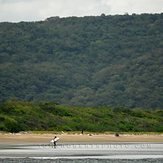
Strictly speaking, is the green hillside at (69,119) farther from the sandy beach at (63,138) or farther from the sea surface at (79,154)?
the sea surface at (79,154)

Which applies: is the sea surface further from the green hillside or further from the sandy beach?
the green hillside

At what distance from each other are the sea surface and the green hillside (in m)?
23.8

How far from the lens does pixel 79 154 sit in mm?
58375

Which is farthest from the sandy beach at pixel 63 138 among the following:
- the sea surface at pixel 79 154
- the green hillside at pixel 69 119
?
the sea surface at pixel 79 154

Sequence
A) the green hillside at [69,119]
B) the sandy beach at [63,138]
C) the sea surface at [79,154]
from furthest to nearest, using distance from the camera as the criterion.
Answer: the green hillside at [69,119]
the sandy beach at [63,138]
the sea surface at [79,154]

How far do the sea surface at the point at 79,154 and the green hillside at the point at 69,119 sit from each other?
2383cm

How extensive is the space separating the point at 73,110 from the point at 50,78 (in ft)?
276

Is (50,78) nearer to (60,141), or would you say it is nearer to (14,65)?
Answer: (14,65)

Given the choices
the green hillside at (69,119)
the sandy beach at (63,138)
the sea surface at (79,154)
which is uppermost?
the green hillside at (69,119)

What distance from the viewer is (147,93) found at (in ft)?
542

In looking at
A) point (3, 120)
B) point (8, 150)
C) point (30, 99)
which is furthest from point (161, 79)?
point (8, 150)

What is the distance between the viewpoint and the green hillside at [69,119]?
9531 centimetres

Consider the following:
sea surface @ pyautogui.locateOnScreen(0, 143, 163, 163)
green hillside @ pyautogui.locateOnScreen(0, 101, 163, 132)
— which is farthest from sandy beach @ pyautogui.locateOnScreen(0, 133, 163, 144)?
sea surface @ pyautogui.locateOnScreen(0, 143, 163, 163)

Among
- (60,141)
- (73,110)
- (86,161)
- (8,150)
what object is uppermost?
(73,110)
